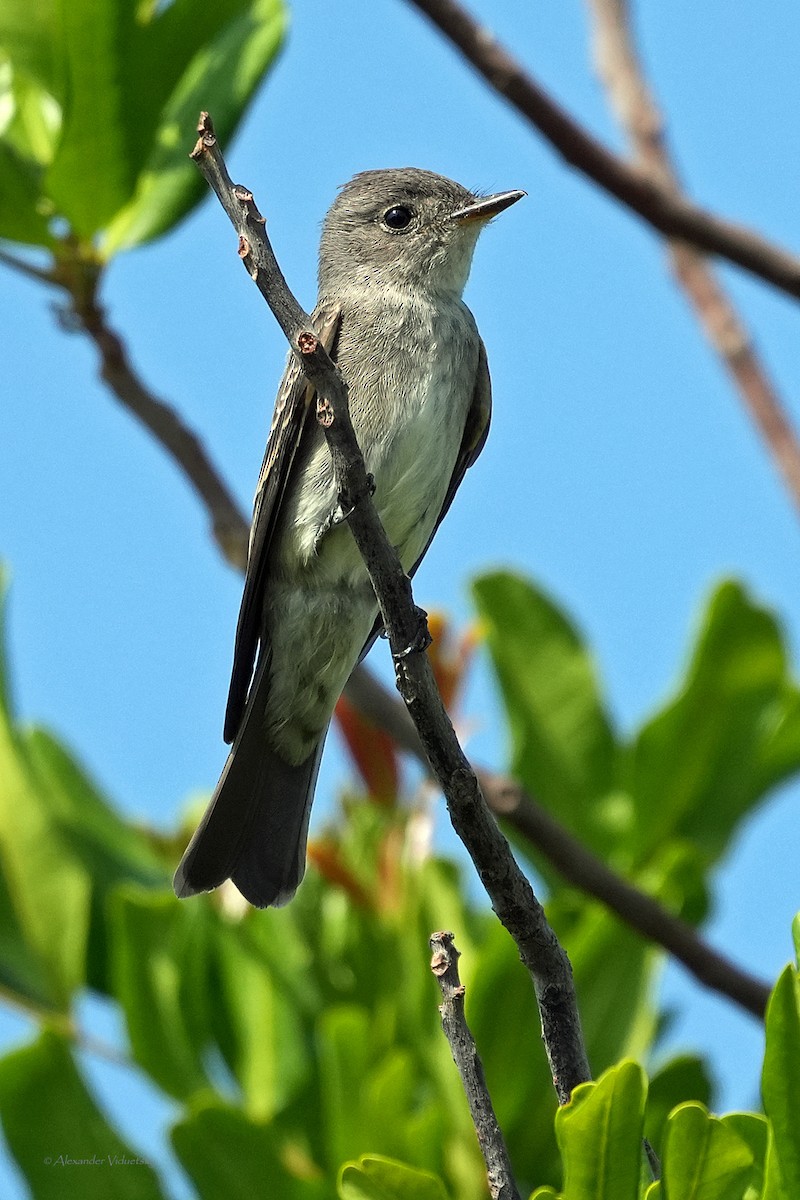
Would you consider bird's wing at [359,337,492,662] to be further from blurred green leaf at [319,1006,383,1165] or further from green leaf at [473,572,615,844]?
blurred green leaf at [319,1006,383,1165]

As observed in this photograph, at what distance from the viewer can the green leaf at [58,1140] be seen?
10.8 feet

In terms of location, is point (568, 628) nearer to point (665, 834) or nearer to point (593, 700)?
point (593, 700)

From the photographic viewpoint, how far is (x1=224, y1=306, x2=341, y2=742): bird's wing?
4.31m

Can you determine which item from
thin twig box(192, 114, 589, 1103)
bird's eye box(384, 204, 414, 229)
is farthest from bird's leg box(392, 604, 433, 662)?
bird's eye box(384, 204, 414, 229)

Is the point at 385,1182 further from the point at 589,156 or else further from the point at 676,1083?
the point at 589,156

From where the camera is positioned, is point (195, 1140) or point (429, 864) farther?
→ point (429, 864)

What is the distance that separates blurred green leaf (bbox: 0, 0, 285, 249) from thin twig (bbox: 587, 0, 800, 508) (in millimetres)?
1132

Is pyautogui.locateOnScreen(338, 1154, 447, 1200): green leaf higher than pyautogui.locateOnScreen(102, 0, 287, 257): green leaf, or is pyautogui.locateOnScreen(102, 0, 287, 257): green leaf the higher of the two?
pyautogui.locateOnScreen(102, 0, 287, 257): green leaf

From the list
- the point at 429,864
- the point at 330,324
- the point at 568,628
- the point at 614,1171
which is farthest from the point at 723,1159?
the point at 330,324

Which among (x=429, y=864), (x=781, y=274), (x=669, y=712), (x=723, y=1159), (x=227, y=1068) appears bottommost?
(x=723, y=1159)

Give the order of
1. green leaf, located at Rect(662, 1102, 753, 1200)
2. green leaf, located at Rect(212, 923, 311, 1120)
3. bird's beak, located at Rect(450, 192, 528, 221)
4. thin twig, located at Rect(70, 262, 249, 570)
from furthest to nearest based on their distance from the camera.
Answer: bird's beak, located at Rect(450, 192, 528, 221)
thin twig, located at Rect(70, 262, 249, 570)
green leaf, located at Rect(212, 923, 311, 1120)
green leaf, located at Rect(662, 1102, 753, 1200)

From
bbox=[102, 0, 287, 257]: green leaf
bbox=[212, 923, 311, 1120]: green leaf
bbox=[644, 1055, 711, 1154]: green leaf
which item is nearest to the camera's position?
bbox=[644, 1055, 711, 1154]: green leaf

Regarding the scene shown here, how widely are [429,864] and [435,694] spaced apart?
0.99 metres

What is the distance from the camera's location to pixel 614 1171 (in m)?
2.11
